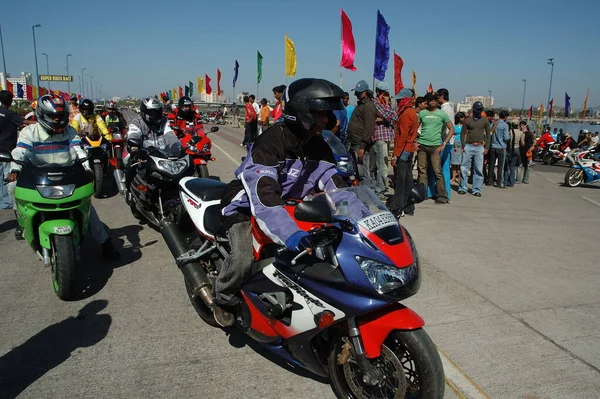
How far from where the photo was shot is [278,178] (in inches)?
133

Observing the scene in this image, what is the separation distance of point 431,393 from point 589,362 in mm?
1835

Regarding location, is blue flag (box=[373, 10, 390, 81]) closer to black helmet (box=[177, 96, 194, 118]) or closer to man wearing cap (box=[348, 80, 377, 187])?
man wearing cap (box=[348, 80, 377, 187])

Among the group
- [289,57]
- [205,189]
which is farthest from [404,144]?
[289,57]

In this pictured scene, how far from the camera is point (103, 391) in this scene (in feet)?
10.6

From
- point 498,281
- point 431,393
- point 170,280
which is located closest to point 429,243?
point 498,281

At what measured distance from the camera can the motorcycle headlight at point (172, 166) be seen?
6.57m

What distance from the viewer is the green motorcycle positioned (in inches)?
177

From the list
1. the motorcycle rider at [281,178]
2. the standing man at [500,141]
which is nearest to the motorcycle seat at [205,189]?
the motorcycle rider at [281,178]

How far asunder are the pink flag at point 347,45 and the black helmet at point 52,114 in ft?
40.9

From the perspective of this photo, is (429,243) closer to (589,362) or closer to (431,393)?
(589,362)

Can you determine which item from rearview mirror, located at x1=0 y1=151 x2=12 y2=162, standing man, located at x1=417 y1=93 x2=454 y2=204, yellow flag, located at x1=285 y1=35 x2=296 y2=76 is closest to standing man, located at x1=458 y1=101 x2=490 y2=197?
standing man, located at x1=417 y1=93 x2=454 y2=204

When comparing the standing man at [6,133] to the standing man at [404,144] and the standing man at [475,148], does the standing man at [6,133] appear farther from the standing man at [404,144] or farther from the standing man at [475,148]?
the standing man at [475,148]

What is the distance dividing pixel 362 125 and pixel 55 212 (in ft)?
19.5

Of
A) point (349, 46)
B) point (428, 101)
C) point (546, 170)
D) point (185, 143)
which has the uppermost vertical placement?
point (349, 46)
